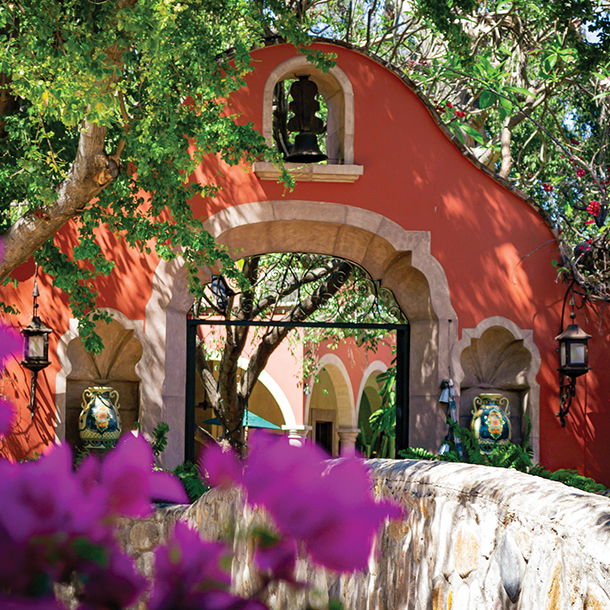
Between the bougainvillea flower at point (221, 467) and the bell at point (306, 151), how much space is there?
6.99m

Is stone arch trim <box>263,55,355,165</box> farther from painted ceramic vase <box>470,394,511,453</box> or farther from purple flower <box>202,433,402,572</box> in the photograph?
purple flower <box>202,433,402,572</box>

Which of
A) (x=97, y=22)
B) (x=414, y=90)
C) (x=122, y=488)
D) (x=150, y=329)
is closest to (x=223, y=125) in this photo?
(x=97, y=22)

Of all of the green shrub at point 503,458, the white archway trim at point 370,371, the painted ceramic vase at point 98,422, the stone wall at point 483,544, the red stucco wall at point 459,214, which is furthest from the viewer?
the white archway trim at point 370,371

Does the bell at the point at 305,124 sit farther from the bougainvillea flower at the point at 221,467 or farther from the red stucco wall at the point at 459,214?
the bougainvillea flower at the point at 221,467

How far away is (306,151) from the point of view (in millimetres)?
7430

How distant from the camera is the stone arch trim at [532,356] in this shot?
7496mm

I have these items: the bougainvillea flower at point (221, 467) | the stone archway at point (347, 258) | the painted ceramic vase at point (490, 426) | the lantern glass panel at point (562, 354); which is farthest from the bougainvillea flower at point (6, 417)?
the lantern glass panel at point (562, 354)

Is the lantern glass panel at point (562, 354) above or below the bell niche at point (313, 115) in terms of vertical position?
below

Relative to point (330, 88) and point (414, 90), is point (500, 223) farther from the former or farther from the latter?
point (330, 88)

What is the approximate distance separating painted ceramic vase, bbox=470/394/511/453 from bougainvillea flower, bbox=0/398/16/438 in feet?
23.5

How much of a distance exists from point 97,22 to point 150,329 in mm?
3389

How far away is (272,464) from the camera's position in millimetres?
498

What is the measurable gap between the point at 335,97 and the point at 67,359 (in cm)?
381

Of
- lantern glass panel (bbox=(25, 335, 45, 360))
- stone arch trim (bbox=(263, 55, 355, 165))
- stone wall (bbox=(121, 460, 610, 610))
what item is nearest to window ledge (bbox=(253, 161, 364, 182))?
stone arch trim (bbox=(263, 55, 355, 165))
